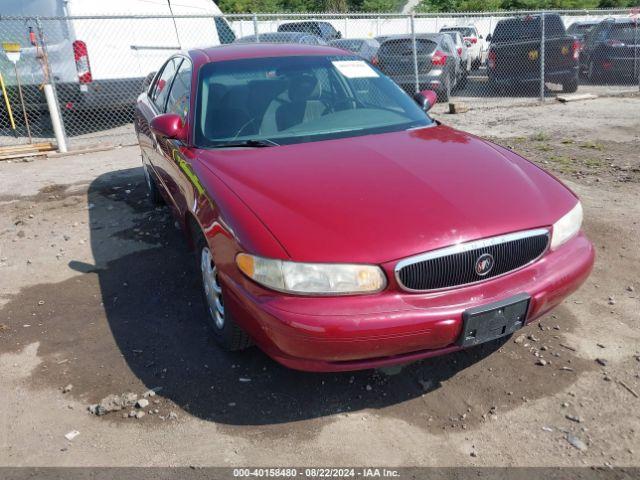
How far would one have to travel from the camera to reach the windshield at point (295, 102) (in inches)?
141

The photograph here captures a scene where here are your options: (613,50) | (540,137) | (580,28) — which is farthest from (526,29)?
(540,137)

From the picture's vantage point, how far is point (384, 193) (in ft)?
9.10

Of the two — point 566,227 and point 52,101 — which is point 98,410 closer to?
point 566,227

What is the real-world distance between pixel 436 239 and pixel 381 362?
60cm

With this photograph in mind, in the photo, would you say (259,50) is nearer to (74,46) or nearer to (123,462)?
(123,462)

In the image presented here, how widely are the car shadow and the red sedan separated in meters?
0.22

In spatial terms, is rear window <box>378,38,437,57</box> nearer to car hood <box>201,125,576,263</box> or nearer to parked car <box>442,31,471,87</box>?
parked car <box>442,31,471,87</box>

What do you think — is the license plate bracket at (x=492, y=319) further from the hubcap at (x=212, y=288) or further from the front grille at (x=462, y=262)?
the hubcap at (x=212, y=288)

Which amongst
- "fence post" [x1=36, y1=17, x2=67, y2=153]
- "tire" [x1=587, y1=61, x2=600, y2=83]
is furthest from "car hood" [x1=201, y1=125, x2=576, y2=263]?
"tire" [x1=587, y1=61, x2=600, y2=83]

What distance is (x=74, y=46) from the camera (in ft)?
28.6

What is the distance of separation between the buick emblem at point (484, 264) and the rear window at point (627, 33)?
42.1 ft

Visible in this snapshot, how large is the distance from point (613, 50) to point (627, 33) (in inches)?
17.3

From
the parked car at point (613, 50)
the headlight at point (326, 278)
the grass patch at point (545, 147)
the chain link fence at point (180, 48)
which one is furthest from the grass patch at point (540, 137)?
the headlight at point (326, 278)

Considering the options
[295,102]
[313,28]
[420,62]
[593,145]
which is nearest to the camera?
[295,102]
